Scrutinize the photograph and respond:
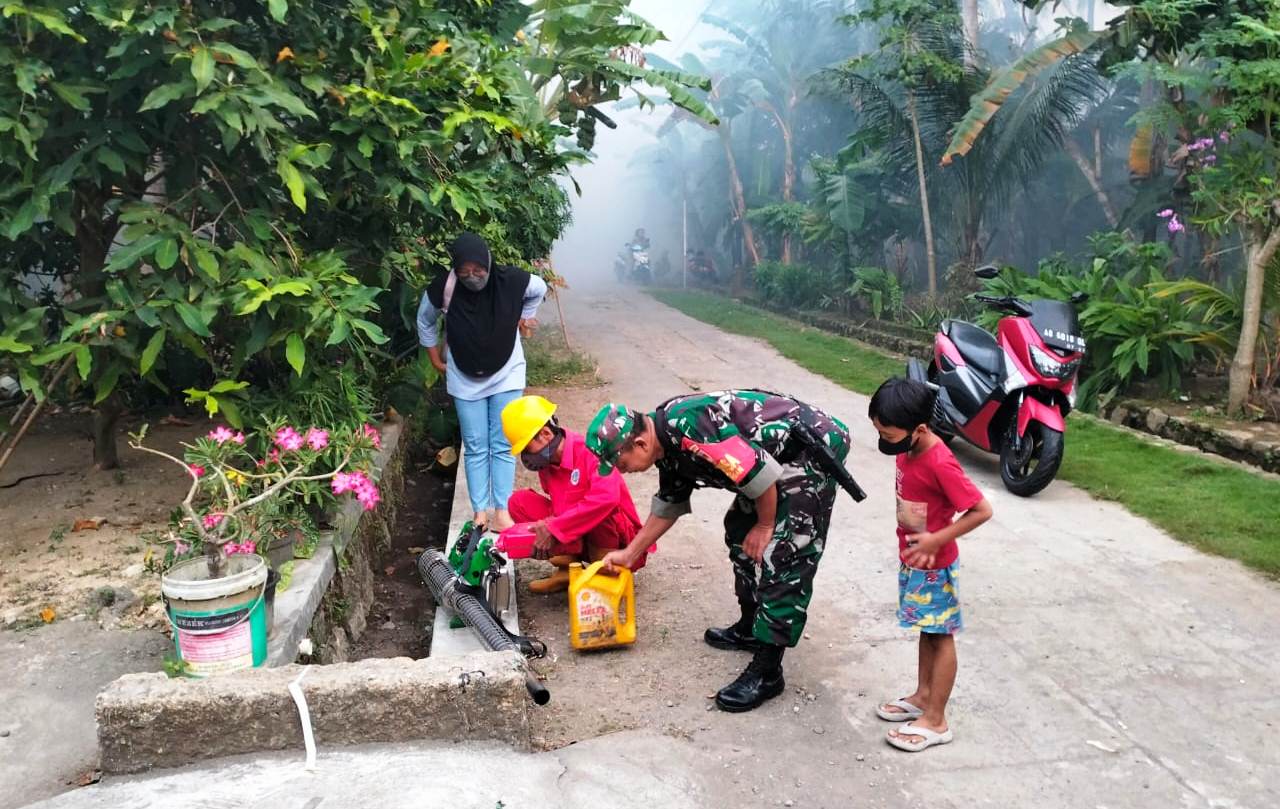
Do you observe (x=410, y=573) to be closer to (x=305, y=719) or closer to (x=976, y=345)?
(x=305, y=719)

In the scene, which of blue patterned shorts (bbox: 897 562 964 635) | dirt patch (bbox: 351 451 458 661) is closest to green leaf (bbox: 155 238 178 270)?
dirt patch (bbox: 351 451 458 661)

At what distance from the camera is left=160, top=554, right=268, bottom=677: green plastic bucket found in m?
2.99

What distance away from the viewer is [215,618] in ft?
9.88

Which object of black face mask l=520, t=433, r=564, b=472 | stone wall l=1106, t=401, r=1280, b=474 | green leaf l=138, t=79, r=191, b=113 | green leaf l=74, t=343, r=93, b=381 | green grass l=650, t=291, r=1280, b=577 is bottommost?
green grass l=650, t=291, r=1280, b=577

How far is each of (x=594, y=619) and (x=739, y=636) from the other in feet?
1.91

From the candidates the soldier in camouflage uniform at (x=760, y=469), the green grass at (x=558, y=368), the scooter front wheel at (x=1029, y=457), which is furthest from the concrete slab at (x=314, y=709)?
the green grass at (x=558, y=368)

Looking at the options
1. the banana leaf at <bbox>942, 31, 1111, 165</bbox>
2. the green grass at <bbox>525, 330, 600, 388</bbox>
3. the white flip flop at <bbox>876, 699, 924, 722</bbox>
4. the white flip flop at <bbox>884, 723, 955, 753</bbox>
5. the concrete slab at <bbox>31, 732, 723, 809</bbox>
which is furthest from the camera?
the green grass at <bbox>525, 330, 600, 388</bbox>

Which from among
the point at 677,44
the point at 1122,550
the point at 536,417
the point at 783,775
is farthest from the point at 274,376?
the point at 677,44

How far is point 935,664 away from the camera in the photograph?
3100mm

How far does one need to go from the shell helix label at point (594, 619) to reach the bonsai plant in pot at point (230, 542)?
948 mm

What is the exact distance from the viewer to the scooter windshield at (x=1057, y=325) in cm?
589

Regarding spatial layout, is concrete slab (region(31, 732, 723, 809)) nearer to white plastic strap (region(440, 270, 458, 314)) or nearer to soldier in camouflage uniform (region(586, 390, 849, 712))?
soldier in camouflage uniform (region(586, 390, 849, 712))

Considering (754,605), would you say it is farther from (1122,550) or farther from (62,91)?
(62,91)

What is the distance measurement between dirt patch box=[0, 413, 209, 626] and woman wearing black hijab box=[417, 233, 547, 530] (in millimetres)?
1534
